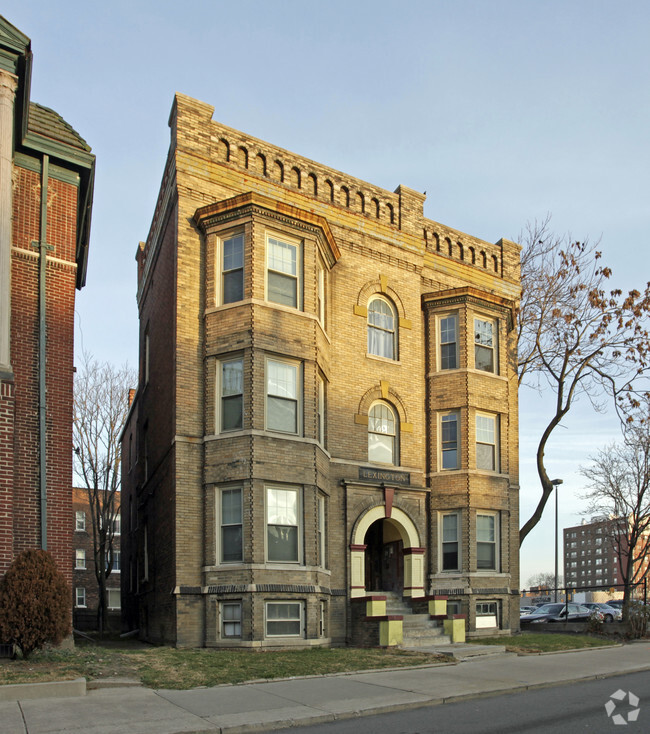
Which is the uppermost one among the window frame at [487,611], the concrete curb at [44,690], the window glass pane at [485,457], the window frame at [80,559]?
the window glass pane at [485,457]

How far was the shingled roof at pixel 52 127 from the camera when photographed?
16484mm

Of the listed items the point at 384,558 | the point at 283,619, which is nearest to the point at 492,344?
the point at 384,558

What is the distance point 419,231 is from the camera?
23.8 meters

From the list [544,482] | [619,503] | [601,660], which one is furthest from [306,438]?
[619,503]

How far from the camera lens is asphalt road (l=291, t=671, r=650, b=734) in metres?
9.36

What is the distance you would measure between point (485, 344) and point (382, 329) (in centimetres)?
348

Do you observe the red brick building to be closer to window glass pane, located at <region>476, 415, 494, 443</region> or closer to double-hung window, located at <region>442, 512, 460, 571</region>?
double-hung window, located at <region>442, 512, 460, 571</region>

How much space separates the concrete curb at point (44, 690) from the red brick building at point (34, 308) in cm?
343

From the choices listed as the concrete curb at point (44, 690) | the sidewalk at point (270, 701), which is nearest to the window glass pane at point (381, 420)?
the sidewalk at point (270, 701)

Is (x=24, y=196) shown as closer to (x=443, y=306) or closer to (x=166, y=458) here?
(x=166, y=458)

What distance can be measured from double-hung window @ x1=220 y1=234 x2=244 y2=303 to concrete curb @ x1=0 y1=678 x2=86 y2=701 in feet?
32.6

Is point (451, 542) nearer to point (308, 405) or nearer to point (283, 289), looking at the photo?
point (308, 405)

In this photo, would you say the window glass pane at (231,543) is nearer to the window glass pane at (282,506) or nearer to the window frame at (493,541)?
the window glass pane at (282,506)

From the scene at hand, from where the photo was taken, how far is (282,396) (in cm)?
1883
